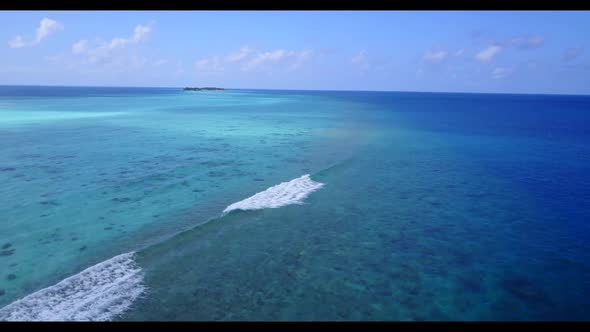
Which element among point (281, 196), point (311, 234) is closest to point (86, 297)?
point (311, 234)

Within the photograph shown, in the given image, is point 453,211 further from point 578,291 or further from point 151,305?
point 151,305

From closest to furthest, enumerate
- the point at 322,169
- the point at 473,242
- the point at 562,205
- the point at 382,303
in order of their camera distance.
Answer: the point at 382,303
the point at 473,242
the point at 562,205
the point at 322,169

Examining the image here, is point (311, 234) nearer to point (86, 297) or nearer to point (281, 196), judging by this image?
point (281, 196)

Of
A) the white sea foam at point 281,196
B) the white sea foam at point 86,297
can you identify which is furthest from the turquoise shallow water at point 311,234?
the white sea foam at point 281,196
